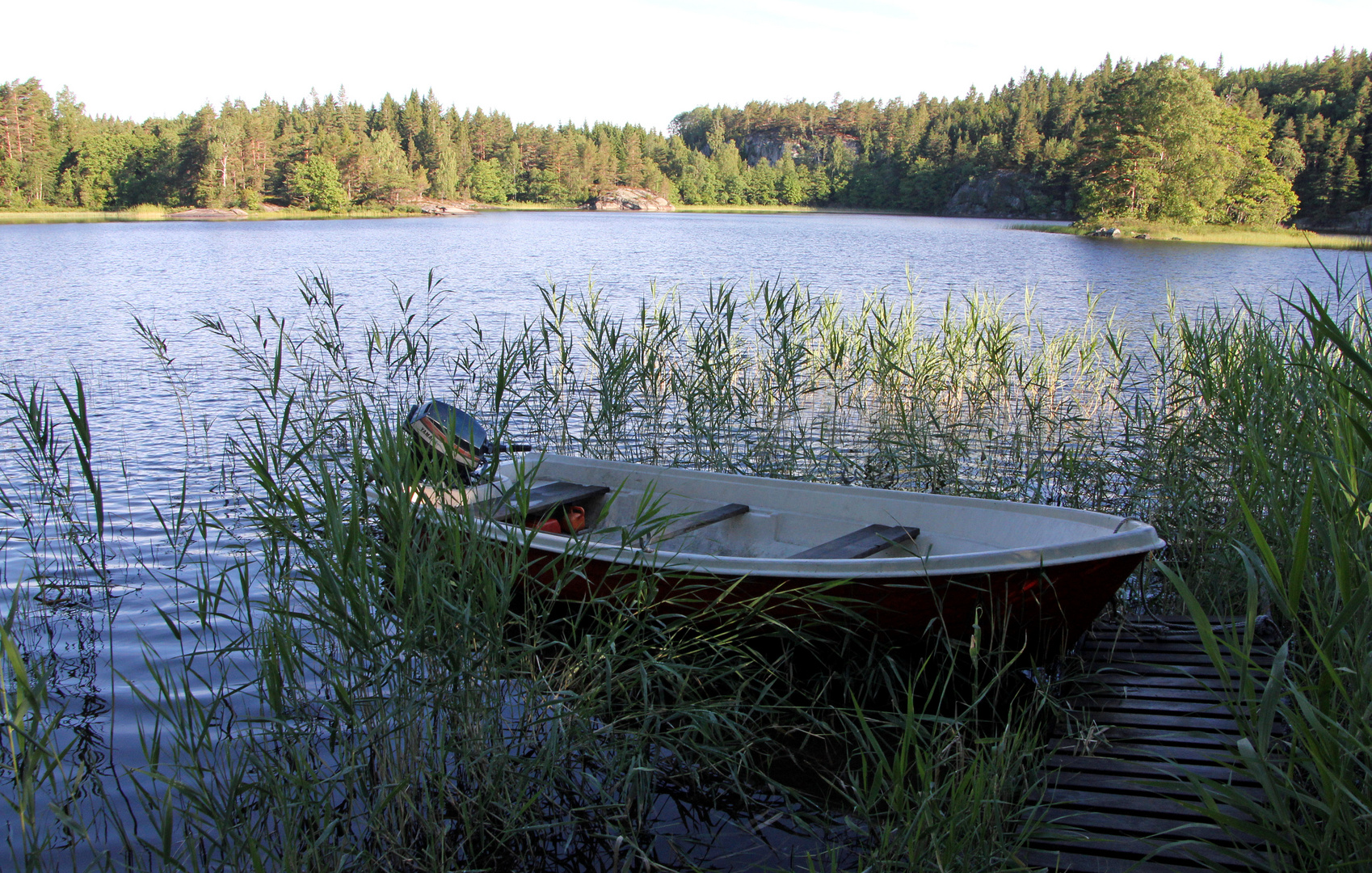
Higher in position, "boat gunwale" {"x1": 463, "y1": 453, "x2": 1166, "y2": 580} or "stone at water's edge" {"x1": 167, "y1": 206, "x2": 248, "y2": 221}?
"stone at water's edge" {"x1": 167, "y1": 206, "x2": 248, "y2": 221}

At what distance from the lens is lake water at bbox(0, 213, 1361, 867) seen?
403 cm

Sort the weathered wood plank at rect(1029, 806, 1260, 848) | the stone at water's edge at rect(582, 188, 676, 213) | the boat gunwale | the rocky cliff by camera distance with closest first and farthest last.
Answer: the weathered wood plank at rect(1029, 806, 1260, 848), the boat gunwale, the rocky cliff, the stone at water's edge at rect(582, 188, 676, 213)

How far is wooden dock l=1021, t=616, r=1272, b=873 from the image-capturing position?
7.01 feet

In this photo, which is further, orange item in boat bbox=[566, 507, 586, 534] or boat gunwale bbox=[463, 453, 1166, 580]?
orange item in boat bbox=[566, 507, 586, 534]

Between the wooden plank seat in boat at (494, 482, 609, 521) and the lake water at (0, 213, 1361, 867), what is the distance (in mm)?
1621

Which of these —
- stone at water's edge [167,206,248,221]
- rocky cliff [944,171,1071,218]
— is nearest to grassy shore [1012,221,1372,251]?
rocky cliff [944,171,1071,218]

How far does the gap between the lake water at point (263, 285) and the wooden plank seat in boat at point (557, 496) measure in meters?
1.62

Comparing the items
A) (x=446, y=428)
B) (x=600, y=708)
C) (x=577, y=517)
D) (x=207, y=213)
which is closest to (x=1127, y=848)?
(x=600, y=708)

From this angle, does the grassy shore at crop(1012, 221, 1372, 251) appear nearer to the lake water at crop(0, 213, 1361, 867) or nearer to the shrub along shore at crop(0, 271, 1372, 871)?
the lake water at crop(0, 213, 1361, 867)

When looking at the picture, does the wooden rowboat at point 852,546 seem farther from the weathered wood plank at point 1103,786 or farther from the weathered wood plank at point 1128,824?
the weathered wood plank at point 1128,824

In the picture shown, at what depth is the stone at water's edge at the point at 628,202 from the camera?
74562 millimetres

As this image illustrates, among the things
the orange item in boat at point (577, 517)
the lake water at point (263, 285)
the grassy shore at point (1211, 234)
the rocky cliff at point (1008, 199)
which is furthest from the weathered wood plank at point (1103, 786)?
the rocky cliff at point (1008, 199)

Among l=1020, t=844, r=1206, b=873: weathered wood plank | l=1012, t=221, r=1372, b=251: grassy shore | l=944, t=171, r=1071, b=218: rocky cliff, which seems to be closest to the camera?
l=1020, t=844, r=1206, b=873: weathered wood plank

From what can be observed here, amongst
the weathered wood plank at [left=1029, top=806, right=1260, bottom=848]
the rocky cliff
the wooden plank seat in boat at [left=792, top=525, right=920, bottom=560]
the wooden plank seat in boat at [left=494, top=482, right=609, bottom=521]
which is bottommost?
the weathered wood plank at [left=1029, top=806, right=1260, bottom=848]
